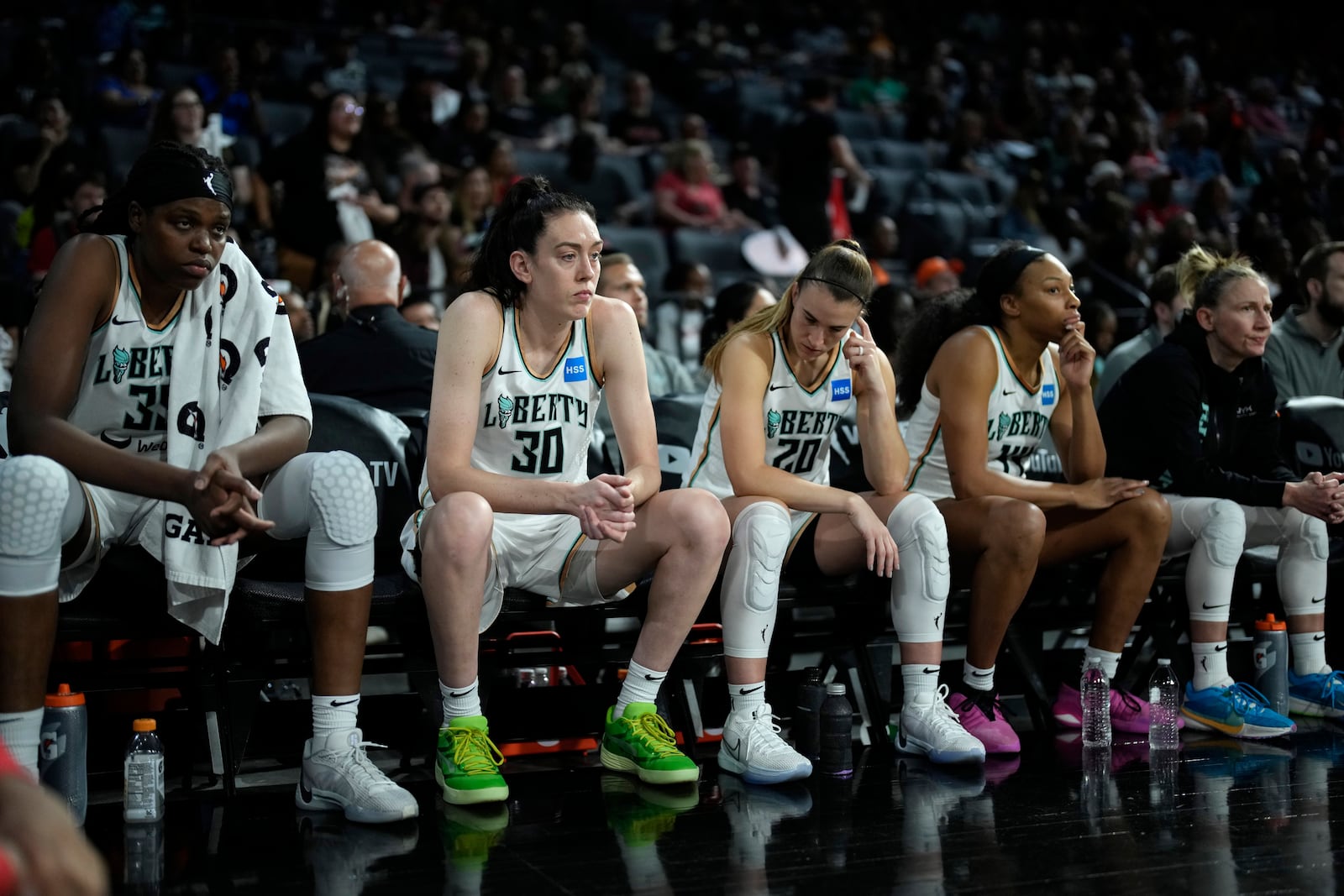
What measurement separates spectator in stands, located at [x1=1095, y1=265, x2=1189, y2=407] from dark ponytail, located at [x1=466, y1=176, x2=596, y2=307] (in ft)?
9.06

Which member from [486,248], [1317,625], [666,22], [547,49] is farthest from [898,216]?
[486,248]

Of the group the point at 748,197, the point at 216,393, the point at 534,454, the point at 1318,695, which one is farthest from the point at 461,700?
the point at 748,197

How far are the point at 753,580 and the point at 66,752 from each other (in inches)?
58.7

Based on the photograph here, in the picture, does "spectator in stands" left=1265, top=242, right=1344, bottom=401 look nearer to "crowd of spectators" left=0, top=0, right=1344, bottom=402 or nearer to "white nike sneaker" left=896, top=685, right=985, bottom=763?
"crowd of spectators" left=0, top=0, right=1344, bottom=402

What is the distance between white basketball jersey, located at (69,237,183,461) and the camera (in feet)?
9.16

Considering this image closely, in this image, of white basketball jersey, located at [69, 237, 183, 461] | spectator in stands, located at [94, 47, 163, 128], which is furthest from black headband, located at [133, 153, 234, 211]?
spectator in stands, located at [94, 47, 163, 128]

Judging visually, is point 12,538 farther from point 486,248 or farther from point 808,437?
point 808,437

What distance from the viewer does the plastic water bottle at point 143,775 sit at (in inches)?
106

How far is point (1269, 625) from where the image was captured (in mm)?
3834

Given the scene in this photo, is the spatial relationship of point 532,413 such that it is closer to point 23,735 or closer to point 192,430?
point 192,430

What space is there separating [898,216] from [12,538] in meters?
7.32

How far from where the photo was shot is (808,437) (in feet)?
11.6

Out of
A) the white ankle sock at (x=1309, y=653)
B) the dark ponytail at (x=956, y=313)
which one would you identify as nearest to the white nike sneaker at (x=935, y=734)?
the dark ponytail at (x=956, y=313)

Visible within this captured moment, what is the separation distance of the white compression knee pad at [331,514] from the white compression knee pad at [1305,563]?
269 centimetres
